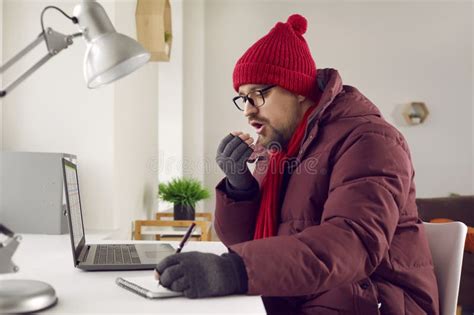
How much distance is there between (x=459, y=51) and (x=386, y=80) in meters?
0.74

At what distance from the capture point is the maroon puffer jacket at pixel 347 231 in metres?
0.99

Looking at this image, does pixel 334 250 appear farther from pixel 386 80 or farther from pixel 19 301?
pixel 386 80

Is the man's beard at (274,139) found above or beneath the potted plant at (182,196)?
above

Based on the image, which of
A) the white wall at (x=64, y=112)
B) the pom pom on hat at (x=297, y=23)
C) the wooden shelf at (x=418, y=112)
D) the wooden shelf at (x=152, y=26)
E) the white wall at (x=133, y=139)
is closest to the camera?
the pom pom on hat at (x=297, y=23)

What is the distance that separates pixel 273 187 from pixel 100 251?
1.53 ft

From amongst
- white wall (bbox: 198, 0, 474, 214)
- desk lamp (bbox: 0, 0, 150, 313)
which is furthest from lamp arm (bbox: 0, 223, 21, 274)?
white wall (bbox: 198, 0, 474, 214)

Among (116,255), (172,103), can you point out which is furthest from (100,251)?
(172,103)

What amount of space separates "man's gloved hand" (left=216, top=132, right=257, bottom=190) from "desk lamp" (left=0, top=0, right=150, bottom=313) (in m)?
0.43

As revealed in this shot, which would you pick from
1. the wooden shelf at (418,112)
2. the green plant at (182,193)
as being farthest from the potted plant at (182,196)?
→ the wooden shelf at (418,112)

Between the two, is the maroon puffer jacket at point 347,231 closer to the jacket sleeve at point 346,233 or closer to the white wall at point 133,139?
the jacket sleeve at point 346,233

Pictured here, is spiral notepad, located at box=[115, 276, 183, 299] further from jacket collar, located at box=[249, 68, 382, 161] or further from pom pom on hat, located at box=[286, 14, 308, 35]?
pom pom on hat, located at box=[286, 14, 308, 35]

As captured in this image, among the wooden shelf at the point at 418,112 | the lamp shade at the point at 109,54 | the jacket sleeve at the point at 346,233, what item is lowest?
the jacket sleeve at the point at 346,233

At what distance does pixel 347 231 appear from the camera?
1.04 metres

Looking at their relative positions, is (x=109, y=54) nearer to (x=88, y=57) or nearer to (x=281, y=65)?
(x=88, y=57)
